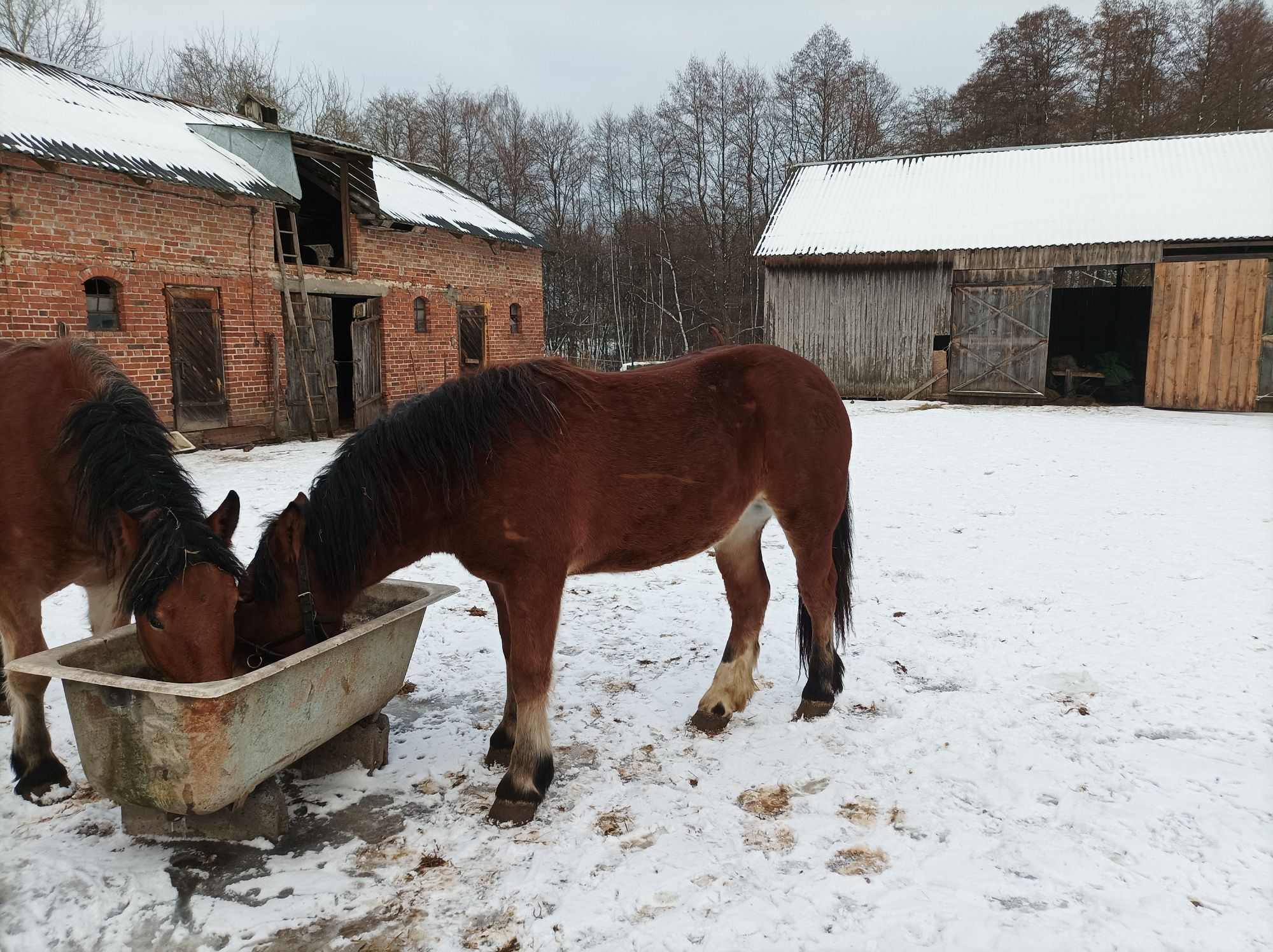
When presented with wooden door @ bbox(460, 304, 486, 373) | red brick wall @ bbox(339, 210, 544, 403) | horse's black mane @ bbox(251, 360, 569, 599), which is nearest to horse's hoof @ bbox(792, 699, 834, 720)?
horse's black mane @ bbox(251, 360, 569, 599)

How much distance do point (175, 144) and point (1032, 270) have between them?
53.9 ft

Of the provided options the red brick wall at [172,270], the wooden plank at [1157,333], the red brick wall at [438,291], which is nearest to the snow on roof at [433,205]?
→ the red brick wall at [438,291]

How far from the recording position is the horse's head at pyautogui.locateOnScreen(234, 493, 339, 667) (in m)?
2.58

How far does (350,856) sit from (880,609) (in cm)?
345

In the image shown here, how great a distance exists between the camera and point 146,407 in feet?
9.19

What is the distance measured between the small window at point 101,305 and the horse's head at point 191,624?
365 inches

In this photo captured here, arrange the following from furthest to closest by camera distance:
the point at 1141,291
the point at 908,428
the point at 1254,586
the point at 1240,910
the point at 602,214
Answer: the point at 602,214, the point at 1141,291, the point at 908,428, the point at 1254,586, the point at 1240,910

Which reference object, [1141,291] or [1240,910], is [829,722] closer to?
[1240,910]

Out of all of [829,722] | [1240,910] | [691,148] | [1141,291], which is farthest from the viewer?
[691,148]

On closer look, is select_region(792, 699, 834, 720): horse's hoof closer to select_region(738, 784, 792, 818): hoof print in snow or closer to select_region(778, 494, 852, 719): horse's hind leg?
select_region(778, 494, 852, 719): horse's hind leg

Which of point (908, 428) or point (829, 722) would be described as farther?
point (908, 428)

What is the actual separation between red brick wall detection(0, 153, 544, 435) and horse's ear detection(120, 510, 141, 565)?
8.25m

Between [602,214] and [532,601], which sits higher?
[602,214]

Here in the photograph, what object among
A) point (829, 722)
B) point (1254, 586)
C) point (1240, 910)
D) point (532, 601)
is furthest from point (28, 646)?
point (1254, 586)
